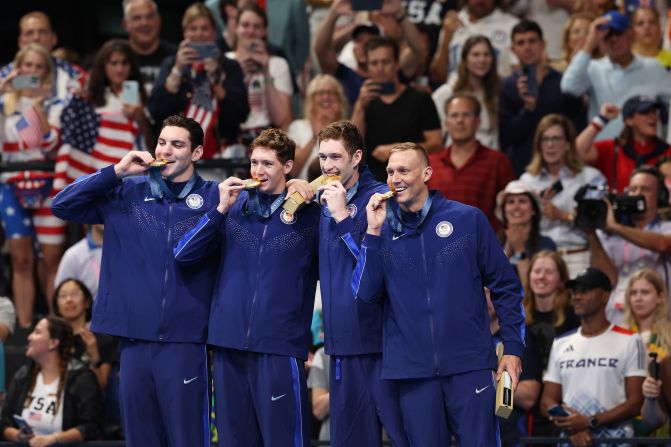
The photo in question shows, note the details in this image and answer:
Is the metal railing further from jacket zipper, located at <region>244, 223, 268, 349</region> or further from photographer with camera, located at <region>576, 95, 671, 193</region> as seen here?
jacket zipper, located at <region>244, 223, 268, 349</region>

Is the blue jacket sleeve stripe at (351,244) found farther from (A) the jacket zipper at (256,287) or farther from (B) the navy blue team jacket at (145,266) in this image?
(B) the navy blue team jacket at (145,266)

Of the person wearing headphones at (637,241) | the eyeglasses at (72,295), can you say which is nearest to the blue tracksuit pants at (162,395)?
the eyeglasses at (72,295)

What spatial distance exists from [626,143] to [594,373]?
2584 millimetres

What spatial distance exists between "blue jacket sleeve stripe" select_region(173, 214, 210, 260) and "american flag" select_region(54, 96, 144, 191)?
11.2ft

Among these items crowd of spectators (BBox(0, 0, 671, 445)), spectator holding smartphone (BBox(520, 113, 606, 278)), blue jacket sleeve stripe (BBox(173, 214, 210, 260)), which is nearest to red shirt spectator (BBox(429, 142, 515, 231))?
crowd of spectators (BBox(0, 0, 671, 445))

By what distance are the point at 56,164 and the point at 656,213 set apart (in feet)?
14.6

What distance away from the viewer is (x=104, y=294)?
8312 mm

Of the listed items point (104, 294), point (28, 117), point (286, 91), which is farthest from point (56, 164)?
point (104, 294)

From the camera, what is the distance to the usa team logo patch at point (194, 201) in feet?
27.3

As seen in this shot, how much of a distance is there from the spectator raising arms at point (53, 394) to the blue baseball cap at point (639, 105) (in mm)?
4534

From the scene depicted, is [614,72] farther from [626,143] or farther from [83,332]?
[83,332]

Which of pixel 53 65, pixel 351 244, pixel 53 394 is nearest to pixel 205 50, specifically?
pixel 53 65

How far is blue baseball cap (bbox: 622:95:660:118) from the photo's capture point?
451 inches

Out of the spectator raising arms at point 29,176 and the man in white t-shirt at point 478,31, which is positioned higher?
the man in white t-shirt at point 478,31
